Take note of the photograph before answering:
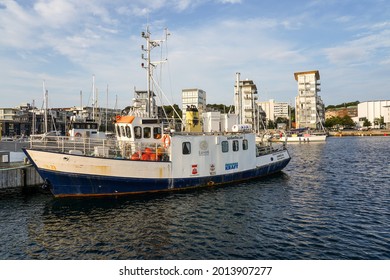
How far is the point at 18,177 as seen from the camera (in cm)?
2392

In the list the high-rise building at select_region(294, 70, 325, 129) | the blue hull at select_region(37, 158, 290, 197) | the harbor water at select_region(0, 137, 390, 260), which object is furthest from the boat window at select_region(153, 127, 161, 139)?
the high-rise building at select_region(294, 70, 325, 129)

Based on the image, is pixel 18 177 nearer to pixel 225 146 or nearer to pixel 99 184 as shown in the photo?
pixel 99 184

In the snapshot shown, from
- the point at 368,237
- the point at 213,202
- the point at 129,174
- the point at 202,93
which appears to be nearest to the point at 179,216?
the point at 213,202

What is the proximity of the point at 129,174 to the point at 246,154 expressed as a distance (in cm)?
1182

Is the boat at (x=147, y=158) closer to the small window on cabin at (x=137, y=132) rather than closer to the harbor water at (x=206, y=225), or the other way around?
the small window on cabin at (x=137, y=132)

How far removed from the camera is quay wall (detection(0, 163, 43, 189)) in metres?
23.3

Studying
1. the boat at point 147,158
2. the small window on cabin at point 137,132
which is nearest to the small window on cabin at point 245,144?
the boat at point 147,158

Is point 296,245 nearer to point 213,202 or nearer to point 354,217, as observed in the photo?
point 354,217

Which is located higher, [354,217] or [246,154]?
[246,154]

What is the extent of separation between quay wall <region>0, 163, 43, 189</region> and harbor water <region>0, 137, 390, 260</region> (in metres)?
1.54

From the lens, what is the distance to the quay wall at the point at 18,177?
2327cm

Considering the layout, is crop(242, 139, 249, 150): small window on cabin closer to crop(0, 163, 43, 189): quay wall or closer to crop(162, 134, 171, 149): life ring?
crop(162, 134, 171, 149): life ring

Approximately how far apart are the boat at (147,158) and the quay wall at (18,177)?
3.52 m

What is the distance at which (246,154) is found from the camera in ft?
88.6
